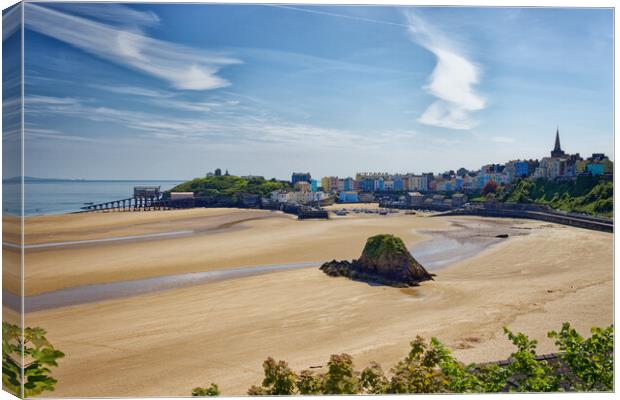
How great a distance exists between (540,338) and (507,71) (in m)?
3.76

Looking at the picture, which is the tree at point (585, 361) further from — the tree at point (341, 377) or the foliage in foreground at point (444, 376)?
the tree at point (341, 377)

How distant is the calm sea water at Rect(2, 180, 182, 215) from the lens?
4.86 meters

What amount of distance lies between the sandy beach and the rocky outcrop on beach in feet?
1.10

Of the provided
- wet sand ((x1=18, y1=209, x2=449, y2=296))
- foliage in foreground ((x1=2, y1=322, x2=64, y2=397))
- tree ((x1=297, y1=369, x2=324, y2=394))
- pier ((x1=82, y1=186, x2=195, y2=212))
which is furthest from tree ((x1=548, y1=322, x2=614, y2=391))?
pier ((x1=82, y1=186, x2=195, y2=212))

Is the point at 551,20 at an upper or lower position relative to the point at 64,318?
upper

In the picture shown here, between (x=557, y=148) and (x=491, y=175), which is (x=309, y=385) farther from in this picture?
(x=491, y=175)

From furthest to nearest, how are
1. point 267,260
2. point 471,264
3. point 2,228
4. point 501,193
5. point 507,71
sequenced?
point 501,193
point 267,260
point 471,264
point 507,71
point 2,228

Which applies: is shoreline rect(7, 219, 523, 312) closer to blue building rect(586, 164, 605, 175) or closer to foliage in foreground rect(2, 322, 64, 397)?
foliage in foreground rect(2, 322, 64, 397)

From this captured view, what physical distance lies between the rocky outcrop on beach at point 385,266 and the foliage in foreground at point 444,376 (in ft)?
12.6

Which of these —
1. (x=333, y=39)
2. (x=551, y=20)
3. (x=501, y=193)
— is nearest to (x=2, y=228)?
(x=333, y=39)

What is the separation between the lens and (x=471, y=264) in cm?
1035

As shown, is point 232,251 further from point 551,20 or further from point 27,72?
point 551,20

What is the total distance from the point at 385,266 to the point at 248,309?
3109mm

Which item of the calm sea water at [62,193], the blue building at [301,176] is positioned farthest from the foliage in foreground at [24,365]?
the blue building at [301,176]
